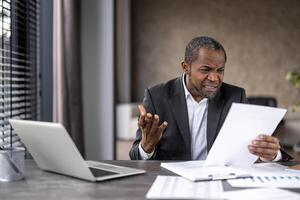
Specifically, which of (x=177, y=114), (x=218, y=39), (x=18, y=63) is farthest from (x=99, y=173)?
(x=218, y=39)

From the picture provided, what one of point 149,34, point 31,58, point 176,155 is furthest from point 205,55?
point 149,34

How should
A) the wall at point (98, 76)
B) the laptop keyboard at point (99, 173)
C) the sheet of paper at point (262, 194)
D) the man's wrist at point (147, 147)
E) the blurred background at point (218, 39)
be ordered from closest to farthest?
the sheet of paper at point (262, 194) → the laptop keyboard at point (99, 173) → the man's wrist at point (147, 147) → the wall at point (98, 76) → the blurred background at point (218, 39)

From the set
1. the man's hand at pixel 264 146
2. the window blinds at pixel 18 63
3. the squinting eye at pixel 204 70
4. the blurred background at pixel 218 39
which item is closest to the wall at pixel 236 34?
the blurred background at pixel 218 39

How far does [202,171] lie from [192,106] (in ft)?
1.86

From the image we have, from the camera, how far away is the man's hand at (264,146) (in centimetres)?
Answer: 136

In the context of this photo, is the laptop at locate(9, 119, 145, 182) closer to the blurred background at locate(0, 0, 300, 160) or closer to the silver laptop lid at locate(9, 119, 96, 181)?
the silver laptop lid at locate(9, 119, 96, 181)

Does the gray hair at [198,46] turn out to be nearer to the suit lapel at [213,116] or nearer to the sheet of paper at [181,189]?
the suit lapel at [213,116]

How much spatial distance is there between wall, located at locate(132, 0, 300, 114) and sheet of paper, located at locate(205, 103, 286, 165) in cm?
508

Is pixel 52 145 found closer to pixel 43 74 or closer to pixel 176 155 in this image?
pixel 176 155

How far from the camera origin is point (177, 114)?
1780mm

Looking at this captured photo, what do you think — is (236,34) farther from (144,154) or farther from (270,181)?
(270,181)

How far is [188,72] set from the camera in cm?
183

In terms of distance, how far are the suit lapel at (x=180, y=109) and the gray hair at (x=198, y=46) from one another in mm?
137

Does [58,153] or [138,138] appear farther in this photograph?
[138,138]
